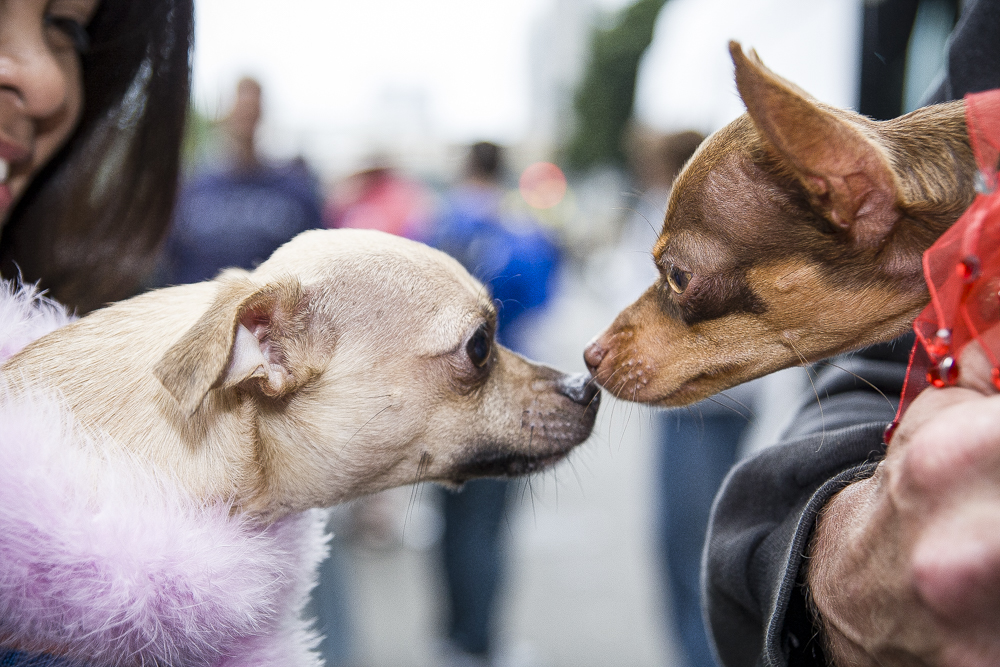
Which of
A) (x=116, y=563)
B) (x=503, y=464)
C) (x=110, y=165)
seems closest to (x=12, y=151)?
(x=110, y=165)

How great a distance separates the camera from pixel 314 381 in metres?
1.72

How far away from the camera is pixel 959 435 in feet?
2.72

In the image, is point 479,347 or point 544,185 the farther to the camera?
point 544,185

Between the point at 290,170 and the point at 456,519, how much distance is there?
289 centimetres

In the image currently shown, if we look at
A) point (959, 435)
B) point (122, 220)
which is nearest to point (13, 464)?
point (122, 220)

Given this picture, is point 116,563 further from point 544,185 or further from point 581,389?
point 544,185

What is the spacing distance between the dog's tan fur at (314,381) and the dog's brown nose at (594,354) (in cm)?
14

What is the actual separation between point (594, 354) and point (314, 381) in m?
0.84

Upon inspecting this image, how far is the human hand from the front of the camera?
81 cm

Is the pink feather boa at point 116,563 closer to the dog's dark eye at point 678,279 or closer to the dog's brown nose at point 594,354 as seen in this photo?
the dog's brown nose at point 594,354


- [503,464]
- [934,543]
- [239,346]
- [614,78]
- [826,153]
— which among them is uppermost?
[826,153]

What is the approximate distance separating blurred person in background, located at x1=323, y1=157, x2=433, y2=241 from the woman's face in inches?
151

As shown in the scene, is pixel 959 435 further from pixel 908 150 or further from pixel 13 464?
pixel 13 464

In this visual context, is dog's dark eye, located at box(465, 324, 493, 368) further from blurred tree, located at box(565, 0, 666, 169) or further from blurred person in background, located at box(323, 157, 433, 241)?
blurred tree, located at box(565, 0, 666, 169)
